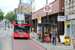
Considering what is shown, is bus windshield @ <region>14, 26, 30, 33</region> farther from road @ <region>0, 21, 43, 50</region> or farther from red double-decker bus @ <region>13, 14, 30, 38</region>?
road @ <region>0, 21, 43, 50</region>

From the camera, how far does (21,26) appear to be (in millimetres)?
21906

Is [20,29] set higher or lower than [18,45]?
higher

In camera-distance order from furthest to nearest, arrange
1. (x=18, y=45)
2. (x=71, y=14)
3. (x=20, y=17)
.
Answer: (x=20, y=17), (x=71, y=14), (x=18, y=45)

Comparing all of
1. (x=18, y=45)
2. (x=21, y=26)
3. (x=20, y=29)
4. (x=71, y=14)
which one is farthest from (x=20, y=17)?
(x=71, y=14)

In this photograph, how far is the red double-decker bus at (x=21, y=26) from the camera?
854 inches

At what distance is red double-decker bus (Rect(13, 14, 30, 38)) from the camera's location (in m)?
21.7

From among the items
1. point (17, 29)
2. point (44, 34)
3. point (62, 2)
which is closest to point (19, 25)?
point (17, 29)

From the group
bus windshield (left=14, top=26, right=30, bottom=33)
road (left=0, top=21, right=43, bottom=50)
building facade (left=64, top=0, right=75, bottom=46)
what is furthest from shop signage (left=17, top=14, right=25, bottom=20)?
building facade (left=64, top=0, right=75, bottom=46)

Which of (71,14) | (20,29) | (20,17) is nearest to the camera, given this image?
(71,14)

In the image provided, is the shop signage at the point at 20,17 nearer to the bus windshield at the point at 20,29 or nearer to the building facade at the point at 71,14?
the bus windshield at the point at 20,29

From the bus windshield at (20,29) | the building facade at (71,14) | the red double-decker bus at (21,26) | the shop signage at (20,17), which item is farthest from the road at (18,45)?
the building facade at (71,14)

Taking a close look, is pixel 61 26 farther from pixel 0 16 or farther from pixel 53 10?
pixel 0 16

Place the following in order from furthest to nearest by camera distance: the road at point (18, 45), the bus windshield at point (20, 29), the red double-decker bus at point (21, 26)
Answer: the bus windshield at point (20, 29), the red double-decker bus at point (21, 26), the road at point (18, 45)

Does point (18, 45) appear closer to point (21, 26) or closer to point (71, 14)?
point (71, 14)
